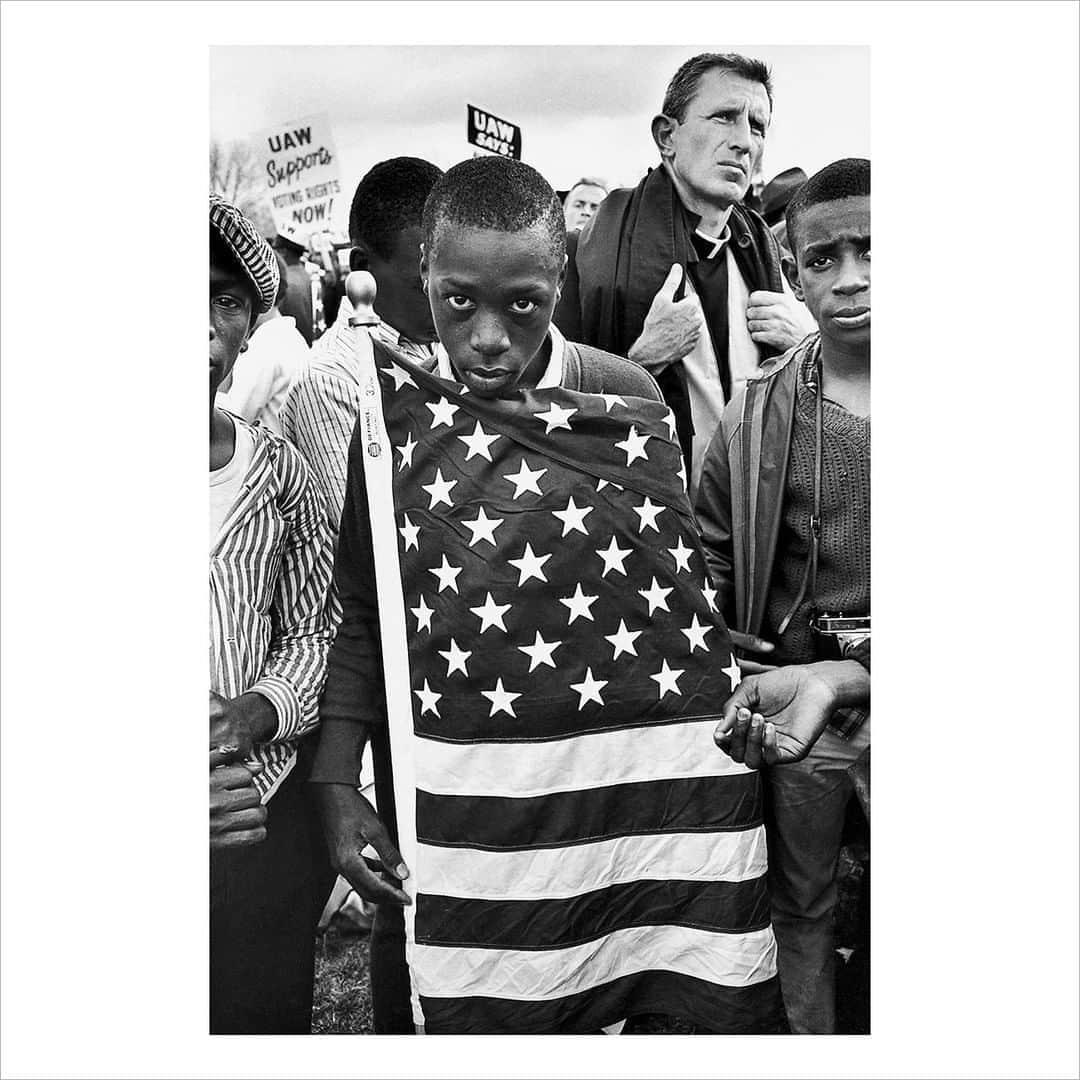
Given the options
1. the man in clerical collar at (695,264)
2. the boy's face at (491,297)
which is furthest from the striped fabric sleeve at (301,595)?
the man in clerical collar at (695,264)

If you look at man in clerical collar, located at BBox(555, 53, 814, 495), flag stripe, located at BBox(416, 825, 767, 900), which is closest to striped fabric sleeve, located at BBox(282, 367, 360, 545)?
man in clerical collar, located at BBox(555, 53, 814, 495)

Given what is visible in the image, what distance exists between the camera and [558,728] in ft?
7.64

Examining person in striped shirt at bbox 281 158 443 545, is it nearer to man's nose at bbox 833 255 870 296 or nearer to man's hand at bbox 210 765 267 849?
man's hand at bbox 210 765 267 849

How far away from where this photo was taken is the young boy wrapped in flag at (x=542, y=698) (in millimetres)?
2328

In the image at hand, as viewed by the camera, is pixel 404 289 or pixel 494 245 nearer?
pixel 494 245

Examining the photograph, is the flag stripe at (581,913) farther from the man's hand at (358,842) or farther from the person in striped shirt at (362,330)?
the person in striped shirt at (362,330)

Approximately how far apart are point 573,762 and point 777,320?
1052 mm

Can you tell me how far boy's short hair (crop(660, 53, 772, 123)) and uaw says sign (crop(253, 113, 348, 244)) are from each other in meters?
0.72

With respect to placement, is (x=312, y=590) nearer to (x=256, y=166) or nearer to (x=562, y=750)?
(x=562, y=750)

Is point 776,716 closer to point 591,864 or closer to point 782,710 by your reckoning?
point 782,710

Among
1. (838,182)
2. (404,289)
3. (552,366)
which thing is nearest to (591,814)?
(552,366)

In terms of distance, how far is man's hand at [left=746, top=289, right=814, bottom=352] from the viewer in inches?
94.9

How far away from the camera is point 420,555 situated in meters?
2.35

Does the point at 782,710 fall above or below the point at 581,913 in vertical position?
above
